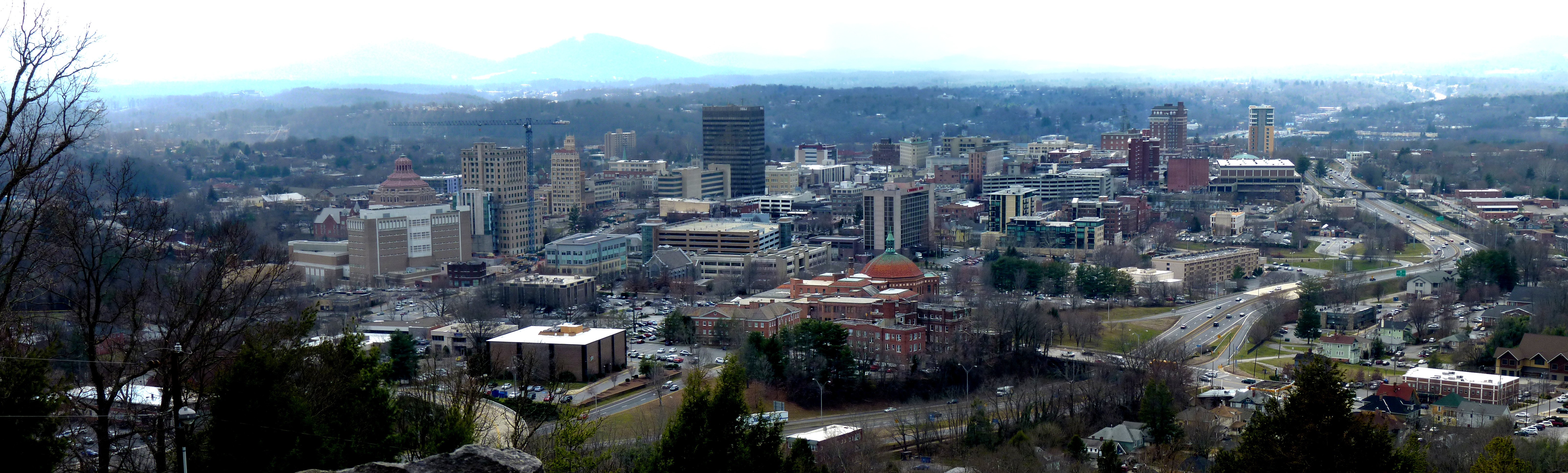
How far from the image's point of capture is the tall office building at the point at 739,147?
44.3m

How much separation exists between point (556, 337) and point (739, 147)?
2726cm

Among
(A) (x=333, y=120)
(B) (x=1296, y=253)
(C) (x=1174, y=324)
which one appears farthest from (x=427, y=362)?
(A) (x=333, y=120)

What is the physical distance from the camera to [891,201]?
30.3 m

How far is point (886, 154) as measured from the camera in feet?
181

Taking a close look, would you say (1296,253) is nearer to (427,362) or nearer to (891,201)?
(891,201)

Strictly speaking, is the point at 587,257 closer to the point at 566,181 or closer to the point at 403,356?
the point at 403,356

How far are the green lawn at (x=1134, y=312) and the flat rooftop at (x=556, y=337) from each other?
8.10 m

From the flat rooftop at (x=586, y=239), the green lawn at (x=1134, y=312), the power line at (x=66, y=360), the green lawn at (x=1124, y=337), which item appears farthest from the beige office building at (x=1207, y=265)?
the power line at (x=66, y=360)

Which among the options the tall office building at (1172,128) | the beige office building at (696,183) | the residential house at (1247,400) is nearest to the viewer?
the residential house at (1247,400)

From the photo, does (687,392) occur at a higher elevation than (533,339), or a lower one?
higher

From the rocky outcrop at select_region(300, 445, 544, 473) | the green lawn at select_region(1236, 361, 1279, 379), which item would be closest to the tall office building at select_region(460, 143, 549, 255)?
the green lawn at select_region(1236, 361, 1279, 379)

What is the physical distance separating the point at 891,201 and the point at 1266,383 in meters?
14.1

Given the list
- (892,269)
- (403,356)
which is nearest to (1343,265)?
(892,269)

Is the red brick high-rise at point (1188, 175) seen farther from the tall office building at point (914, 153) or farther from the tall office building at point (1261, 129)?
the tall office building at point (1261, 129)
